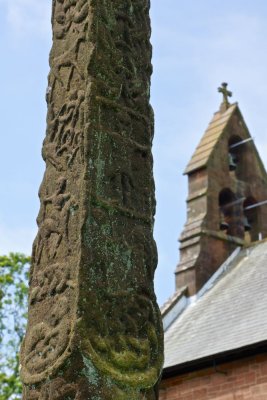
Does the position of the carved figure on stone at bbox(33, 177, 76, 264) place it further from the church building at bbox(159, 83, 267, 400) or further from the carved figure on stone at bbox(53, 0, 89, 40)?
the church building at bbox(159, 83, 267, 400)

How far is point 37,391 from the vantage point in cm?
452

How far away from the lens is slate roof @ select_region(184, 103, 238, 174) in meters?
22.2

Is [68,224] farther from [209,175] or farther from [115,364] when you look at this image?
[209,175]

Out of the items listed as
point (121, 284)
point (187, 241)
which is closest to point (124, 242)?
point (121, 284)

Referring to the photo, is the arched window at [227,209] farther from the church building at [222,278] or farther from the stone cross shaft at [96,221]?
the stone cross shaft at [96,221]

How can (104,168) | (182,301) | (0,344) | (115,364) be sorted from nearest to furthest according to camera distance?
(115,364) < (104,168) < (182,301) < (0,344)

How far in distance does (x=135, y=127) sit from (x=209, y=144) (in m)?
17.6

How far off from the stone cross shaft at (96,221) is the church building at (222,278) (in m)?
10.9

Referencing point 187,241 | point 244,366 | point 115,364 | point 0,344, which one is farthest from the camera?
point 0,344

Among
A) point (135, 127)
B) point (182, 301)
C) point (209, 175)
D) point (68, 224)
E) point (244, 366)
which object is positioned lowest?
point (68, 224)

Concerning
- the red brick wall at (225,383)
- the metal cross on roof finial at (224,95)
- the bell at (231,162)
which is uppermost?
the metal cross on roof finial at (224,95)

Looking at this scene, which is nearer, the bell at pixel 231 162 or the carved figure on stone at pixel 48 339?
the carved figure on stone at pixel 48 339

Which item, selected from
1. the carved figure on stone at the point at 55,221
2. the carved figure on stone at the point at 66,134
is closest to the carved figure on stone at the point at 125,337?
the carved figure on stone at the point at 55,221

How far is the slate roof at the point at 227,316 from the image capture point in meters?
16.2
